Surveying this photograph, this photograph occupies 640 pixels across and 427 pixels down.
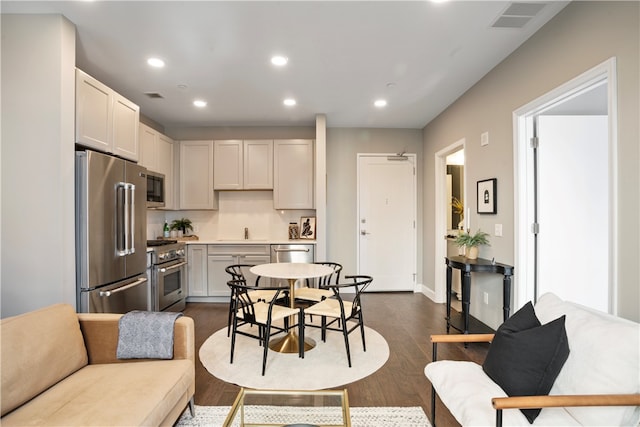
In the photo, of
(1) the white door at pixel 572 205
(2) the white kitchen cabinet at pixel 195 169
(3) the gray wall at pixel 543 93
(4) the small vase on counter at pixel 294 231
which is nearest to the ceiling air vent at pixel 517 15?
(3) the gray wall at pixel 543 93

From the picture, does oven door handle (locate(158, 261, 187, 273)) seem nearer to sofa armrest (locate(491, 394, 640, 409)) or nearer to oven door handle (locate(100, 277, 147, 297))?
oven door handle (locate(100, 277, 147, 297))

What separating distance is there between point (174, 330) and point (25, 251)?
1381 millimetres

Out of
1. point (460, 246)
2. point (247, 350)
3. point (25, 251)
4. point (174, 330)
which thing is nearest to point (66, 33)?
point (25, 251)

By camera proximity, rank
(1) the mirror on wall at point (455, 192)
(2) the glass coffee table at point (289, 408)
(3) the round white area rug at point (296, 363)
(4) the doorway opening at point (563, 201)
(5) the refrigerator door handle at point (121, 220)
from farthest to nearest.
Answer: (1) the mirror on wall at point (455, 192) → (5) the refrigerator door handle at point (121, 220) → (4) the doorway opening at point (563, 201) → (3) the round white area rug at point (296, 363) → (2) the glass coffee table at point (289, 408)

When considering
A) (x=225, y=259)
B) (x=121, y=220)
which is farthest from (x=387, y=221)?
(x=121, y=220)

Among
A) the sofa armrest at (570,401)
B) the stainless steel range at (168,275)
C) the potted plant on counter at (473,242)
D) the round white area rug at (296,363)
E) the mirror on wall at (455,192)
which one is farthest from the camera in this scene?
the mirror on wall at (455,192)

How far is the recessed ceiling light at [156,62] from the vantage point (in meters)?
2.89

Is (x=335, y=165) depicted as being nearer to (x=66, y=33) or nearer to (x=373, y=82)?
(x=373, y=82)

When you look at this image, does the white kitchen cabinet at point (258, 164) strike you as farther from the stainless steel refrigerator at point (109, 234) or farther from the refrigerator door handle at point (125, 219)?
the refrigerator door handle at point (125, 219)

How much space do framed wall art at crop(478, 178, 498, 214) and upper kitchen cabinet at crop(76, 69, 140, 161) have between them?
144 inches

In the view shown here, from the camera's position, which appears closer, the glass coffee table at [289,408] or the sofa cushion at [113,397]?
the sofa cushion at [113,397]

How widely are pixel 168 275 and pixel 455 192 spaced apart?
5.05m

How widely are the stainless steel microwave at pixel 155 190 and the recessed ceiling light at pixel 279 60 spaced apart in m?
2.25

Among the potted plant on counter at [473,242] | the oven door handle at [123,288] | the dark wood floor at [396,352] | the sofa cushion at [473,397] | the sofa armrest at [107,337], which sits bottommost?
the dark wood floor at [396,352]
